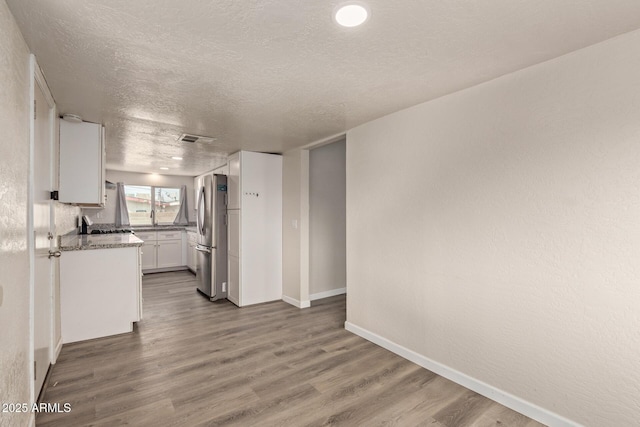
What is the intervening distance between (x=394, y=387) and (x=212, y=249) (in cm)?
330

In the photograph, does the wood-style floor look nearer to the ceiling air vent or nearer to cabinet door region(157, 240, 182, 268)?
the ceiling air vent

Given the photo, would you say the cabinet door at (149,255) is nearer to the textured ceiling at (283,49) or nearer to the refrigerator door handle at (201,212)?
the refrigerator door handle at (201,212)

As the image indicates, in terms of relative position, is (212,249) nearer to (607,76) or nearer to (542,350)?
(542,350)

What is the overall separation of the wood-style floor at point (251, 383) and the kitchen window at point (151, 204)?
4.11 metres

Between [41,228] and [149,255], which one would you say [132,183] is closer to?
[149,255]

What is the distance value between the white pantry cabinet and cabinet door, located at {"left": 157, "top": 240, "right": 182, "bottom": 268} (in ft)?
9.09

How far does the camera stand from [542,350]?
190 cm

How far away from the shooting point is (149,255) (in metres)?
6.46

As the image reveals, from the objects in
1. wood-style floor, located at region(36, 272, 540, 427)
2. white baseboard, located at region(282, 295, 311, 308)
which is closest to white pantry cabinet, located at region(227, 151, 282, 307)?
white baseboard, located at region(282, 295, 311, 308)

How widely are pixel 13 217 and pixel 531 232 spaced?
113 inches

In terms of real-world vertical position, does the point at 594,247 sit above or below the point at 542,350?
above

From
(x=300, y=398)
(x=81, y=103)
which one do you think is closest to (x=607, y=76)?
(x=300, y=398)

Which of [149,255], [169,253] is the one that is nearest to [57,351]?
[149,255]

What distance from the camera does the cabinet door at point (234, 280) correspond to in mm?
4340
